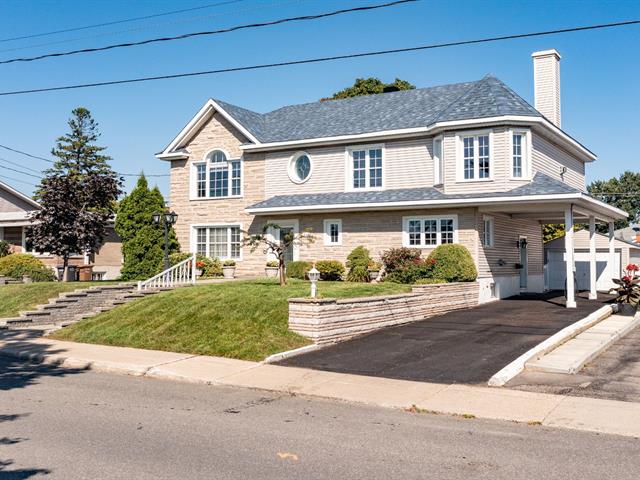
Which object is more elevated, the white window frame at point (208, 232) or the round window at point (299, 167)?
the round window at point (299, 167)

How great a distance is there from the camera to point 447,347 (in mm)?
13836

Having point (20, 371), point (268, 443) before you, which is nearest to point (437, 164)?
point (20, 371)

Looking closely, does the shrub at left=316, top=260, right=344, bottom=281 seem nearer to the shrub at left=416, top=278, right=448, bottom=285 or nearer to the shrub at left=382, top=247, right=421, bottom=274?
the shrub at left=382, top=247, right=421, bottom=274

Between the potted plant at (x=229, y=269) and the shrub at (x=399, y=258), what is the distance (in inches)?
294

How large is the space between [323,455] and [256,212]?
834 inches

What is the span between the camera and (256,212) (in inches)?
1080

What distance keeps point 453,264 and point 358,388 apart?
12220 mm

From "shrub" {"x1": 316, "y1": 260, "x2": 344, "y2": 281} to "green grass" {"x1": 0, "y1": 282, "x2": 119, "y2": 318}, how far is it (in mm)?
9011

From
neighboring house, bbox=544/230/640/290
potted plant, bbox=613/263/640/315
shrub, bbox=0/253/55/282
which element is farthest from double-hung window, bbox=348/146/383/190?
shrub, bbox=0/253/55/282

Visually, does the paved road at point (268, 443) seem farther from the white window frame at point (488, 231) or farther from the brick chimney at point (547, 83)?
the brick chimney at point (547, 83)

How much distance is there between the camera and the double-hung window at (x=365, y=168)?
2622cm

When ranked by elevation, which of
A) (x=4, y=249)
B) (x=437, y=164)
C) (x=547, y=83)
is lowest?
(x=4, y=249)

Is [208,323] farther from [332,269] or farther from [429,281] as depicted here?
[332,269]

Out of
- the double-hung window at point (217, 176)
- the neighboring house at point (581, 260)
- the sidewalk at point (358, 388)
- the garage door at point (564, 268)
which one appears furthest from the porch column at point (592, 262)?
the double-hung window at point (217, 176)
